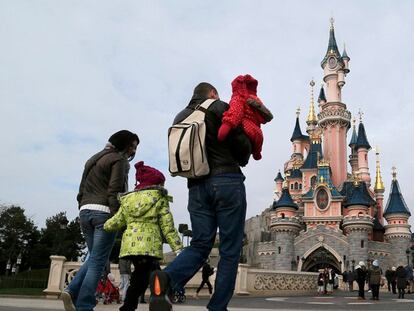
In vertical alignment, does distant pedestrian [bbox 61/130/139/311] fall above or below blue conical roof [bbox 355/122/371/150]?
below

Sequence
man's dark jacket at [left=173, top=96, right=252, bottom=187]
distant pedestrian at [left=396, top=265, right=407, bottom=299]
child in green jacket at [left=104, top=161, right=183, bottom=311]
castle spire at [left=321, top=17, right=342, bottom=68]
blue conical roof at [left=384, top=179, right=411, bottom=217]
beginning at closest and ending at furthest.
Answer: man's dark jacket at [left=173, top=96, right=252, bottom=187], child in green jacket at [left=104, top=161, right=183, bottom=311], distant pedestrian at [left=396, top=265, right=407, bottom=299], blue conical roof at [left=384, top=179, right=411, bottom=217], castle spire at [left=321, top=17, right=342, bottom=68]

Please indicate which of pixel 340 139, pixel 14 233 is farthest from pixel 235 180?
pixel 340 139

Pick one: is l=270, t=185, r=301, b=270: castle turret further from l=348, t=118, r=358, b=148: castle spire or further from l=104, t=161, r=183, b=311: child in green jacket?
l=104, t=161, r=183, b=311: child in green jacket

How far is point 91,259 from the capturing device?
13.4 feet

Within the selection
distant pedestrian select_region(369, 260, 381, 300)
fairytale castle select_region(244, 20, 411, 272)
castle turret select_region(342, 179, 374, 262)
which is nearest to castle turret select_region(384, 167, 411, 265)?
fairytale castle select_region(244, 20, 411, 272)

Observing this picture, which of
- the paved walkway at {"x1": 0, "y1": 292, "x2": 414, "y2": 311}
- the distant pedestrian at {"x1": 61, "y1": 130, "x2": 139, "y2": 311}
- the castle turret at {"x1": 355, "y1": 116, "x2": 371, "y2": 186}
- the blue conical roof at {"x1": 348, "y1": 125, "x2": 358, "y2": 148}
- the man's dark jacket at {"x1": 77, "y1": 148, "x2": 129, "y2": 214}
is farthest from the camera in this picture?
the blue conical roof at {"x1": 348, "y1": 125, "x2": 358, "y2": 148}

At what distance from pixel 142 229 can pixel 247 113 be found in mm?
1367

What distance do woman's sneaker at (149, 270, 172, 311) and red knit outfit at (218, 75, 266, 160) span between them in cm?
101

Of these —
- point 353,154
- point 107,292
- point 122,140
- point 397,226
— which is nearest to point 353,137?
point 353,154

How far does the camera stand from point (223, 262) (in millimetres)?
3266

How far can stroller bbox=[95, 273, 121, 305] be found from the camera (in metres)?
9.82

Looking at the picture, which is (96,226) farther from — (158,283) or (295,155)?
(295,155)

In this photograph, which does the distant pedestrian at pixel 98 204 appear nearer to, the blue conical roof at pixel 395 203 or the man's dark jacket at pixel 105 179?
the man's dark jacket at pixel 105 179

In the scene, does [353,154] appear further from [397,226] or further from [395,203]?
[397,226]
